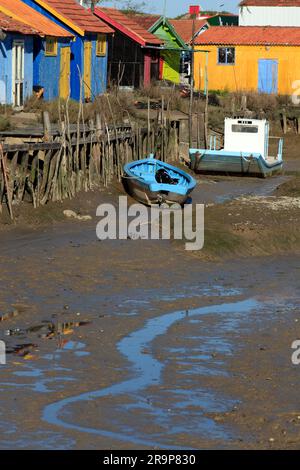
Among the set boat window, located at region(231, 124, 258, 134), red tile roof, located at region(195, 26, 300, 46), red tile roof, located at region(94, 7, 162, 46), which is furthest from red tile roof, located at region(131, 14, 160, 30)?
boat window, located at region(231, 124, 258, 134)

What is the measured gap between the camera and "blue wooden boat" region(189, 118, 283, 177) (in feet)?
98.2

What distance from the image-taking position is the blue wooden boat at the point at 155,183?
928 inches

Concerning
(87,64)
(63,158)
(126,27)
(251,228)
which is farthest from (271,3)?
(251,228)

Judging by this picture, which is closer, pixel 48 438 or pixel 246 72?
pixel 48 438

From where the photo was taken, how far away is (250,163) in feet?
97.7

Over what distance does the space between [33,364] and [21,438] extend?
2.47 metres

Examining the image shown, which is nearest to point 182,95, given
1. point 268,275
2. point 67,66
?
point 67,66

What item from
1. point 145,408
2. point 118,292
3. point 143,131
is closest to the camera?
point 145,408

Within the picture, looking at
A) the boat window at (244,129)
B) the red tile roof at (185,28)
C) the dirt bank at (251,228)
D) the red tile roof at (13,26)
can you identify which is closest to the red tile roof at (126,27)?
the red tile roof at (185,28)

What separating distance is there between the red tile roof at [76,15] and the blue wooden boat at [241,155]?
10.1 m

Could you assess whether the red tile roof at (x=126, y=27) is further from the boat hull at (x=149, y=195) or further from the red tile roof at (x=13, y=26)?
the boat hull at (x=149, y=195)

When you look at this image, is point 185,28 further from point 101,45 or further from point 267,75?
point 101,45

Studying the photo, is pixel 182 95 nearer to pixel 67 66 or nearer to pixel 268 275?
pixel 67 66

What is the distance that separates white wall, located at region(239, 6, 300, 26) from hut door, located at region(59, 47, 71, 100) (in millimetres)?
25642
